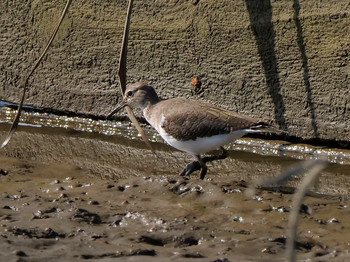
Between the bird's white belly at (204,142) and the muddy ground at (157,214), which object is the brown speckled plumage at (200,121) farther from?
the muddy ground at (157,214)

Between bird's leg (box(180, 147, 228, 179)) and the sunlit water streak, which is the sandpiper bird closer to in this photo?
bird's leg (box(180, 147, 228, 179))

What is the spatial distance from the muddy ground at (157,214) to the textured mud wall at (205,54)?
1.76 ft

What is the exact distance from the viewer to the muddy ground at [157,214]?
386 cm

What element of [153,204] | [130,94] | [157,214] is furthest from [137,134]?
[157,214]

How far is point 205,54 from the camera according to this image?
611cm

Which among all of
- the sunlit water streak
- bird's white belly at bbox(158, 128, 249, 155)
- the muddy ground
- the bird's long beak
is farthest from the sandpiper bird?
the sunlit water streak

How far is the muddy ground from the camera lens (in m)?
3.86

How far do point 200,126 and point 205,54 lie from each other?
1042 mm

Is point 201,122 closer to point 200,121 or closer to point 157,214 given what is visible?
point 200,121

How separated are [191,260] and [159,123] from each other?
6.60 ft

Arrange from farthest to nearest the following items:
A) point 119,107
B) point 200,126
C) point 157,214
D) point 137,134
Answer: point 137,134 → point 119,107 → point 200,126 → point 157,214

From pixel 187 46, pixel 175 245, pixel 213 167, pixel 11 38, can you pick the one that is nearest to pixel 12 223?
pixel 175 245

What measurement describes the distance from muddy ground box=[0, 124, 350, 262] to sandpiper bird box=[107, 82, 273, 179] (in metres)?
0.26

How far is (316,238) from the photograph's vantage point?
4.05 metres
